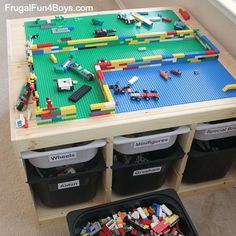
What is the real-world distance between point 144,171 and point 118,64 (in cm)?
42

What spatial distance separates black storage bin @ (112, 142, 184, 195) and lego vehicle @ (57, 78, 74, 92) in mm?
328

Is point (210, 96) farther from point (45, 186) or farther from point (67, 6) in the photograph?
point (67, 6)

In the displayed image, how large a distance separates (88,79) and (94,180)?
40cm

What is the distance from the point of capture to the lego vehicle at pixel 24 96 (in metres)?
1.06

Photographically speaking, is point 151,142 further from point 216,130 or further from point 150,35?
point 150,35

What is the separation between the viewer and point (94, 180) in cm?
130

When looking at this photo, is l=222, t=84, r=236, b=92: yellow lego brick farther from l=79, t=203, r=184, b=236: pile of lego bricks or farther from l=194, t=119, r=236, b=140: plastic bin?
l=79, t=203, r=184, b=236: pile of lego bricks

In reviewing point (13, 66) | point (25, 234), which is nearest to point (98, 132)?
point (13, 66)

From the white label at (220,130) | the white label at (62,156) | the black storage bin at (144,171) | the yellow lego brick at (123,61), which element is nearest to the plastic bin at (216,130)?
the white label at (220,130)

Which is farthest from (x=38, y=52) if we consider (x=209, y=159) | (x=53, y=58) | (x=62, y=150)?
(x=209, y=159)

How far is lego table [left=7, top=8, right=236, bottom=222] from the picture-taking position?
1.01m

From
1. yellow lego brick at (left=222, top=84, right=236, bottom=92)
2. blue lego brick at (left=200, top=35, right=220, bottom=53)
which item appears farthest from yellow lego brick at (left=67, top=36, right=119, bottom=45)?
yellow lego brick at (left=222, top=84, right=236, bottom=92)

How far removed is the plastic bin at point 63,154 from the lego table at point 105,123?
4 centimetres

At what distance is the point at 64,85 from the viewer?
1.12 metres
